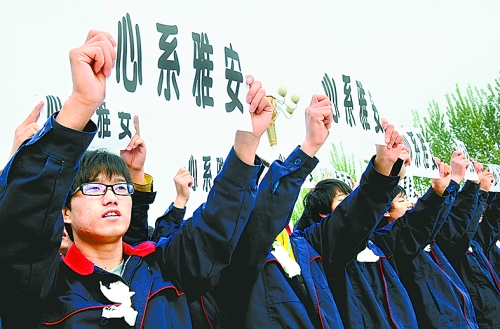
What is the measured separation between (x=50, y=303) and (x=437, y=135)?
20.9m

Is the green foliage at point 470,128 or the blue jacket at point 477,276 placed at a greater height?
the green foliage at point 470,128

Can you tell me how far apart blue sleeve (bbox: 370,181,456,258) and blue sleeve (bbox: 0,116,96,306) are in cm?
300

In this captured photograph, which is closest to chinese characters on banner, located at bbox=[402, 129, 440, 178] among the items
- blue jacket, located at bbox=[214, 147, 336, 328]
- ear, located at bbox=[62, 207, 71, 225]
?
blue jacket, located at bbox=[214, 147, 336, 328]

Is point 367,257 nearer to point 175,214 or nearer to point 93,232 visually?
point 175,214

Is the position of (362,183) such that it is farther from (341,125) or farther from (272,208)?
(272,208)

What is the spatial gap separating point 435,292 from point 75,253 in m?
3.20

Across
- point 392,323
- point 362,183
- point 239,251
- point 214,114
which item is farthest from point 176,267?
point 392,323

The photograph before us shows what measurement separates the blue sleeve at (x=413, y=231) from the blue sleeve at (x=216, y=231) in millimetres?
2176

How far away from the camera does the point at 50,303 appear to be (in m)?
2.22

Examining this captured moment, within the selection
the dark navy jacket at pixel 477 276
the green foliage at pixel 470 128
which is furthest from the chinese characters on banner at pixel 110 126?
the green foliage at pixel 470 128

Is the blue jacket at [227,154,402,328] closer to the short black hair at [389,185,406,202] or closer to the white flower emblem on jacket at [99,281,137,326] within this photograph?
the short black hair at [389,185,406,202]

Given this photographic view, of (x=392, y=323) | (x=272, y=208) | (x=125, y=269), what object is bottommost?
(x=392, y=323)

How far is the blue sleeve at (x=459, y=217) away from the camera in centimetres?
526

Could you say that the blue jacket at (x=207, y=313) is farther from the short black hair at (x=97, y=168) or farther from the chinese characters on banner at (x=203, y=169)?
the chinese characters on banner at (x=203, y=169)
